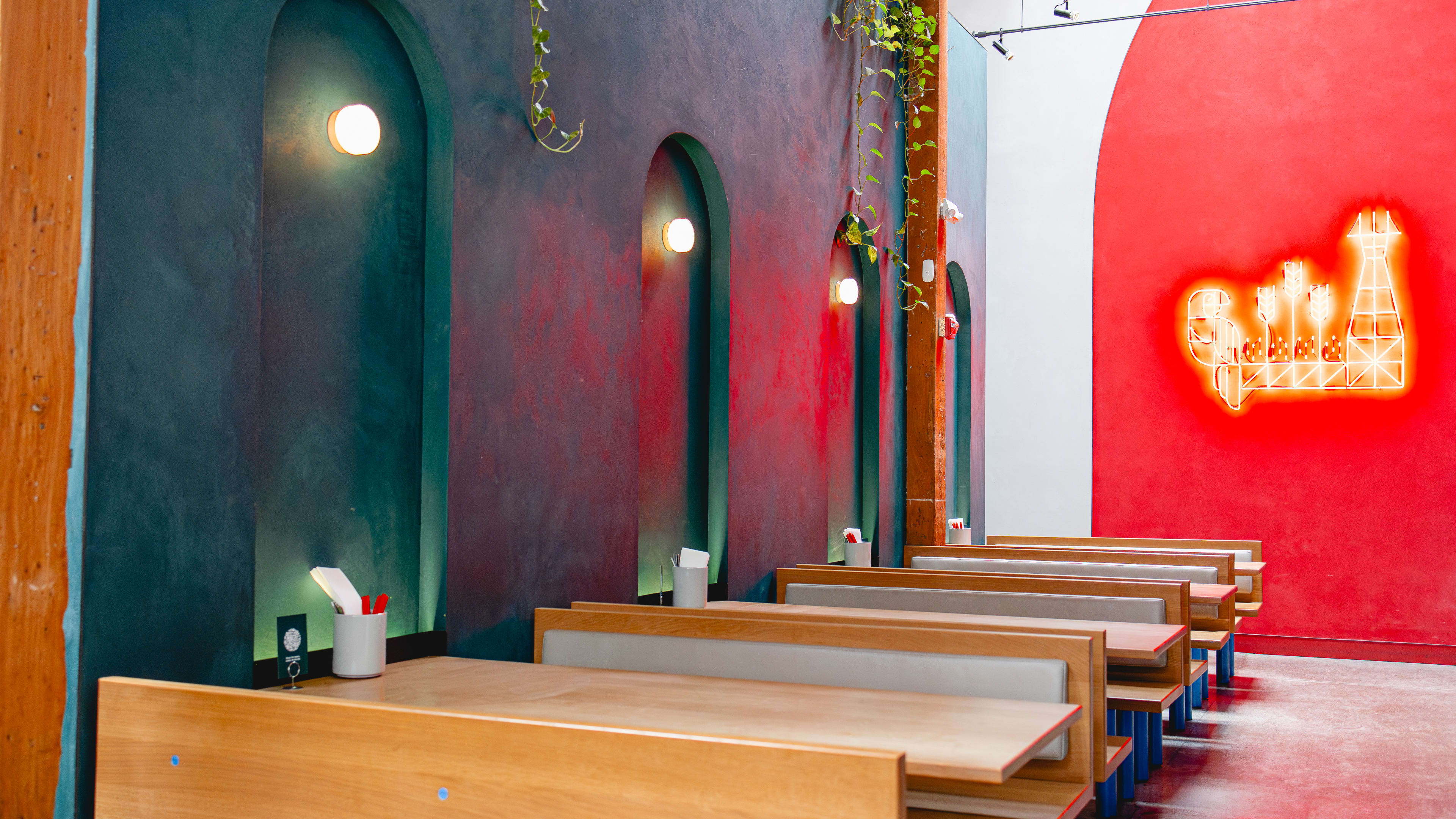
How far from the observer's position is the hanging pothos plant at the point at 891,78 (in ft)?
18.0

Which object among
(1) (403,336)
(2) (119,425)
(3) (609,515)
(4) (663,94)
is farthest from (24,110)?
(4) (663,94)

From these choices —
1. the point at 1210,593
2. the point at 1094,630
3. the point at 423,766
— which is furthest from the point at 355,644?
the point at 1210,593

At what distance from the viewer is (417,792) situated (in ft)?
5.16

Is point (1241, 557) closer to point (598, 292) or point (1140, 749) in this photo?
point (1140, 749)

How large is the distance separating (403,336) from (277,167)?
21.0 inches

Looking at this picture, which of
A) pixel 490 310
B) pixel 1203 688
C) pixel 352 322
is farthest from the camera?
pixel 1203 688

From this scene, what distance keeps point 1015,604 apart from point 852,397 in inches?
79.0

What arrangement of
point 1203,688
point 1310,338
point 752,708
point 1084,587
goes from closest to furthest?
point 752,708 < point 1084,587 < point 1203,688 < point 1310,338

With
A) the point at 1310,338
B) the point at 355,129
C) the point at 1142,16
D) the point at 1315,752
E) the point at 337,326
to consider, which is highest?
the point at 1142,16

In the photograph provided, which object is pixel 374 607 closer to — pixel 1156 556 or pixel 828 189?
pixel 828 189

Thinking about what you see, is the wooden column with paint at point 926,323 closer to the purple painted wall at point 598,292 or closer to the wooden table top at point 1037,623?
the purple painted wall at point 598,292

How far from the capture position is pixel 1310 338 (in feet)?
23.8

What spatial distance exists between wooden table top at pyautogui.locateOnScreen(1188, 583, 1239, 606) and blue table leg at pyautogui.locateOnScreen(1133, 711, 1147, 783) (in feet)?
1.59

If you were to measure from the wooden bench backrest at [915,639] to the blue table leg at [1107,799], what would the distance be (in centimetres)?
125
